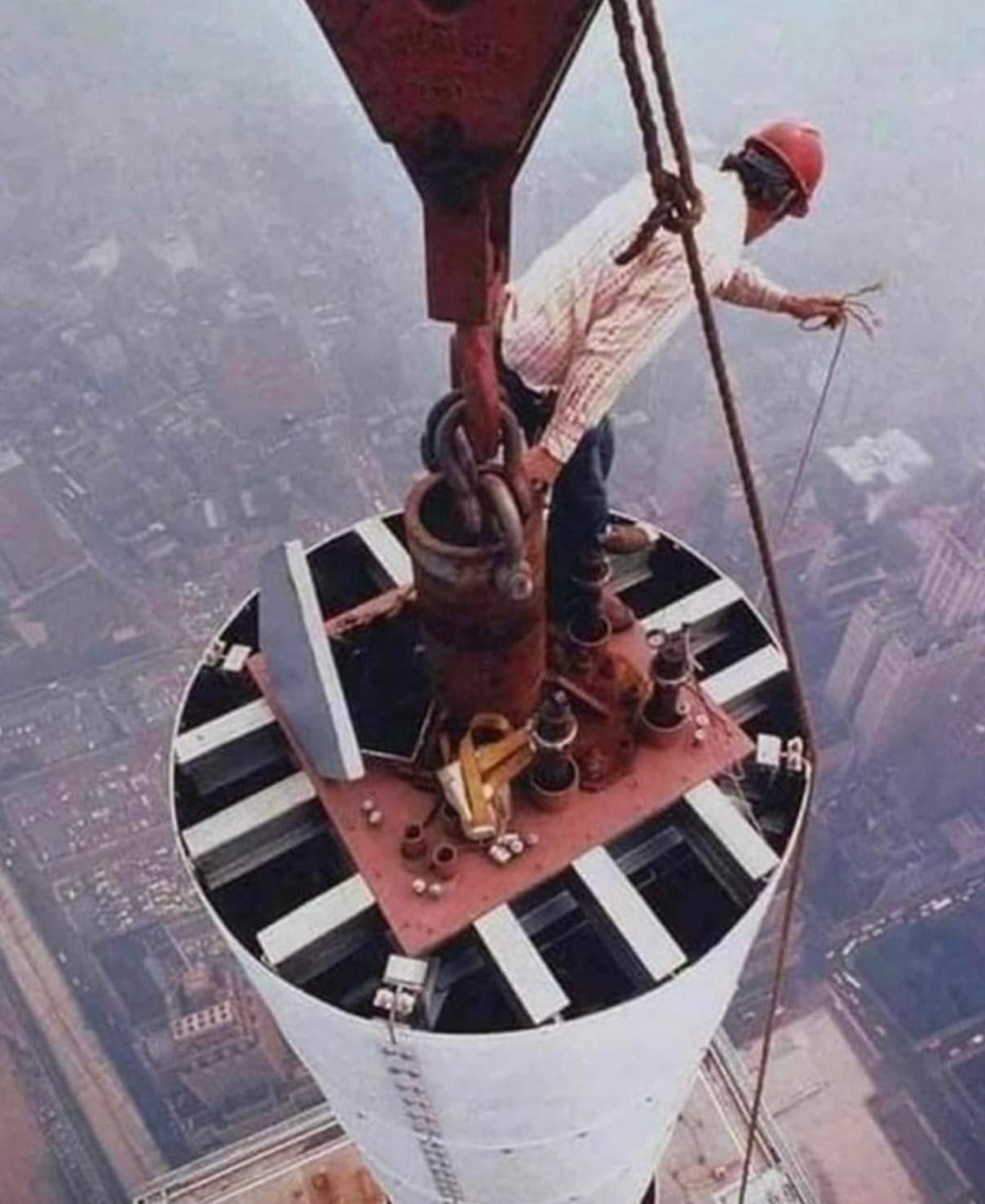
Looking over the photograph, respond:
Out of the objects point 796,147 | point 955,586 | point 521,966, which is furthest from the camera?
point 955,586

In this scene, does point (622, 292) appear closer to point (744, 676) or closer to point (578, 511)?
point (578, 511)

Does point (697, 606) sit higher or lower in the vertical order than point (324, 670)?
lower

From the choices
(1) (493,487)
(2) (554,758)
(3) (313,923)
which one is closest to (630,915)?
(2) (554,758)

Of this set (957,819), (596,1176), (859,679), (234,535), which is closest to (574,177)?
(234,535)

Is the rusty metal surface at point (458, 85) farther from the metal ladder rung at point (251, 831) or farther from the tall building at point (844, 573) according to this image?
the tall building at point (844, 573)

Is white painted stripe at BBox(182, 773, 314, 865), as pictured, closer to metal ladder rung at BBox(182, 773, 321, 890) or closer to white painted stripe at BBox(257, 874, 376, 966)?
metal ladder rung at BBox(182, 773, 321, 890)

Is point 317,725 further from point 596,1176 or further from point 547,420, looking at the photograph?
point 596,1176
